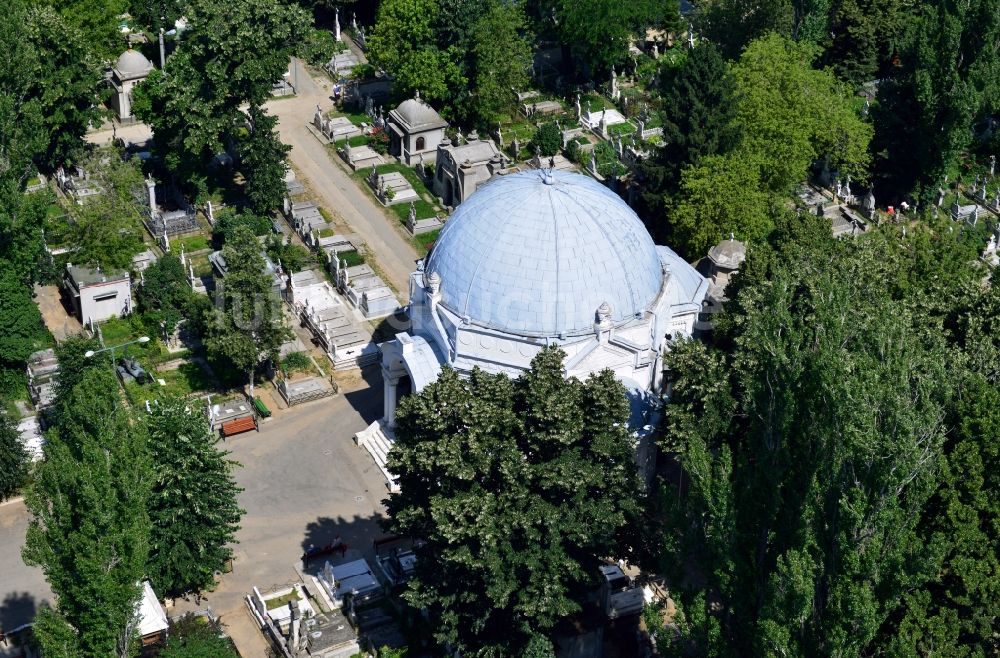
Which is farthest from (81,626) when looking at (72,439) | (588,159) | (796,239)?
(588,159)

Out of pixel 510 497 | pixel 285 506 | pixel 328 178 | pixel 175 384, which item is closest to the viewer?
pixel 510 497

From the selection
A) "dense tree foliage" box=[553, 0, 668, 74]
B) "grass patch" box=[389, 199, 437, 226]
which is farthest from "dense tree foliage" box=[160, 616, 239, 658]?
"dense tree foliage" box=[553, 0, 668, 74]

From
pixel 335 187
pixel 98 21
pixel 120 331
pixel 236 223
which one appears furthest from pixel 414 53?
Result: pixel 120 331

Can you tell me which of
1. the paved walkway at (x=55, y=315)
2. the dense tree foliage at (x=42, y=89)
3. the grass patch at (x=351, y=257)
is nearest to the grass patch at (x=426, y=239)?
the grass patch at (x=351, y=257)

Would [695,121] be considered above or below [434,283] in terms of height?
above

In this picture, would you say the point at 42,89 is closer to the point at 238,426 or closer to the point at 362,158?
the point at 362,158

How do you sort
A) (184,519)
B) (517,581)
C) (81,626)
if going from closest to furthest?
(81,626) → (517,581) → (184,519)

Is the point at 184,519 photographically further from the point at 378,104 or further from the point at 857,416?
the point at 378,104

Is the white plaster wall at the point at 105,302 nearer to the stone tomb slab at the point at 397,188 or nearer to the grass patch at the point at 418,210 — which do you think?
the grass patch at the point at 418,210
